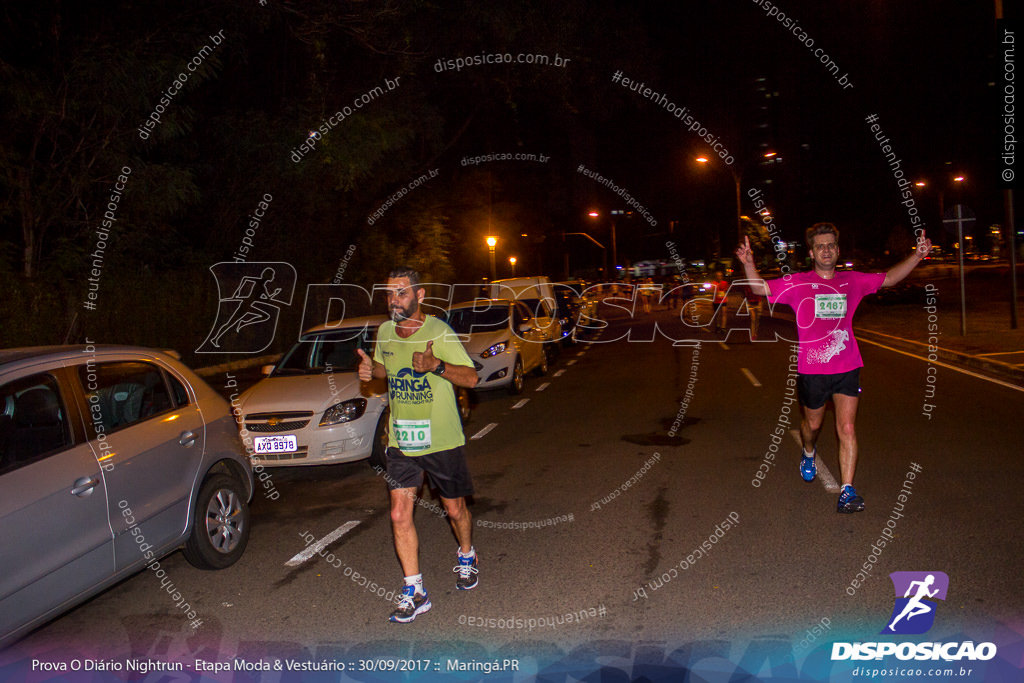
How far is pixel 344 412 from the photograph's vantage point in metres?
8.28

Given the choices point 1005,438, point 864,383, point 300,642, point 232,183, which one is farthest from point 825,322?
point 232,183

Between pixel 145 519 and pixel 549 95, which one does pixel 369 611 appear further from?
pixel 549 95

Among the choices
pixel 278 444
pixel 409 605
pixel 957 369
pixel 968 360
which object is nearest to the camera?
pixel 409 605

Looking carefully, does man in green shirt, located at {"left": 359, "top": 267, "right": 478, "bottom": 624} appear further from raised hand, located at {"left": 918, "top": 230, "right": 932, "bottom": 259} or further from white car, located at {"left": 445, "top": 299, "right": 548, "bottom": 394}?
white car, located at {"left": 445, "top": 299, "right": 548, "bottom": 394}

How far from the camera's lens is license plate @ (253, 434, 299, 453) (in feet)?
26.5

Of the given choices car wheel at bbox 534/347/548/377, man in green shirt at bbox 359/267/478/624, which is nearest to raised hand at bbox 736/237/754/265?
man in green shirt at bbox 359/267/478/624

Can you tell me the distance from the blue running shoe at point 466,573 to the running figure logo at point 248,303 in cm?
1549

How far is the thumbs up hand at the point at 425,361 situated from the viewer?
4.54m

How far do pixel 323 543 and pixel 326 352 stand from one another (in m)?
3.94

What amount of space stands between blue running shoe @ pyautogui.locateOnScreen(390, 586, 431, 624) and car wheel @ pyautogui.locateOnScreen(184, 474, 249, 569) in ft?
5.36

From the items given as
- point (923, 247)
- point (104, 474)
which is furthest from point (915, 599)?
point (104, 474)

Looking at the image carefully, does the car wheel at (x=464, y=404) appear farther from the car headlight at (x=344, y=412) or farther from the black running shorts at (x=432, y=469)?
the black running shorts at (x=432, y=469)

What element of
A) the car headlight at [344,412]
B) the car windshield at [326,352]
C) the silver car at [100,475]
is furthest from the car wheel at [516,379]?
the silver car at [100,475]

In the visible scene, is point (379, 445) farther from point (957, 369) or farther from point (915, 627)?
point (957, 369)
